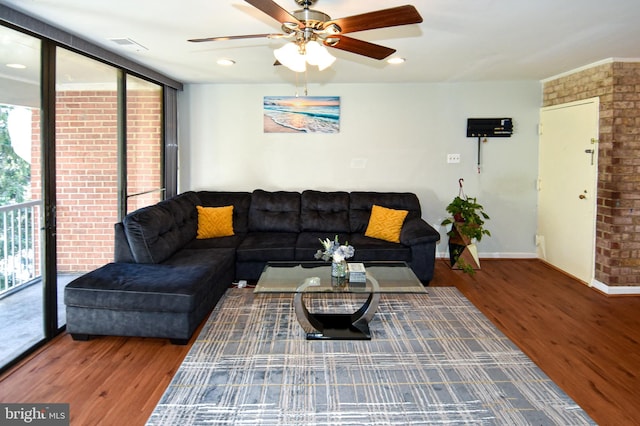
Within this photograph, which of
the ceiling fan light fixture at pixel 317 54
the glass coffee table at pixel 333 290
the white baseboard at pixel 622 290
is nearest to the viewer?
Result: the ceiling fan light fixture at pixel 317 54

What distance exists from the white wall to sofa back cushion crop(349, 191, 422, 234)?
41cm

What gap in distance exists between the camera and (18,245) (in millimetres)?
2928

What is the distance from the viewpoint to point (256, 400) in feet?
7.13

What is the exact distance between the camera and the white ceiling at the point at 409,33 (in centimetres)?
259

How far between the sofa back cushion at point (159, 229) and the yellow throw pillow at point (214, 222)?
101 mm

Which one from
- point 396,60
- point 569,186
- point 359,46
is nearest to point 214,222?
point 396,60

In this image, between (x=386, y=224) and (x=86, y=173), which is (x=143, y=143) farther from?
(x=386, y=224)

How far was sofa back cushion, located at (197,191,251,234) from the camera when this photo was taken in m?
4.95

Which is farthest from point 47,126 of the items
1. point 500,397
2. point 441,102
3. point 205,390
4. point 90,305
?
point 441,102

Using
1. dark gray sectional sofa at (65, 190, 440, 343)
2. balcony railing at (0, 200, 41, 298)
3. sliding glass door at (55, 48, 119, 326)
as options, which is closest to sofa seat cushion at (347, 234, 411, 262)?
dark gray sectional sofa at (65, 190, 440, 343)

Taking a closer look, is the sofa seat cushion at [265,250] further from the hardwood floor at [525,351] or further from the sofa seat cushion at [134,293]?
the hardwood floor at [525,351]

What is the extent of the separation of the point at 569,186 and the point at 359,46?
3.55 meters

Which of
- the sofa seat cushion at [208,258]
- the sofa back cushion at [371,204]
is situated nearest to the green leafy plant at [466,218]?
the sofa back cushion at [371,204]

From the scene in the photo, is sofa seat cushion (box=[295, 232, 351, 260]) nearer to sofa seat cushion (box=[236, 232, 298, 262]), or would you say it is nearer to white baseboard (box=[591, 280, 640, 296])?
sofa seat cushion (box=[236, 232, 298, 262])
